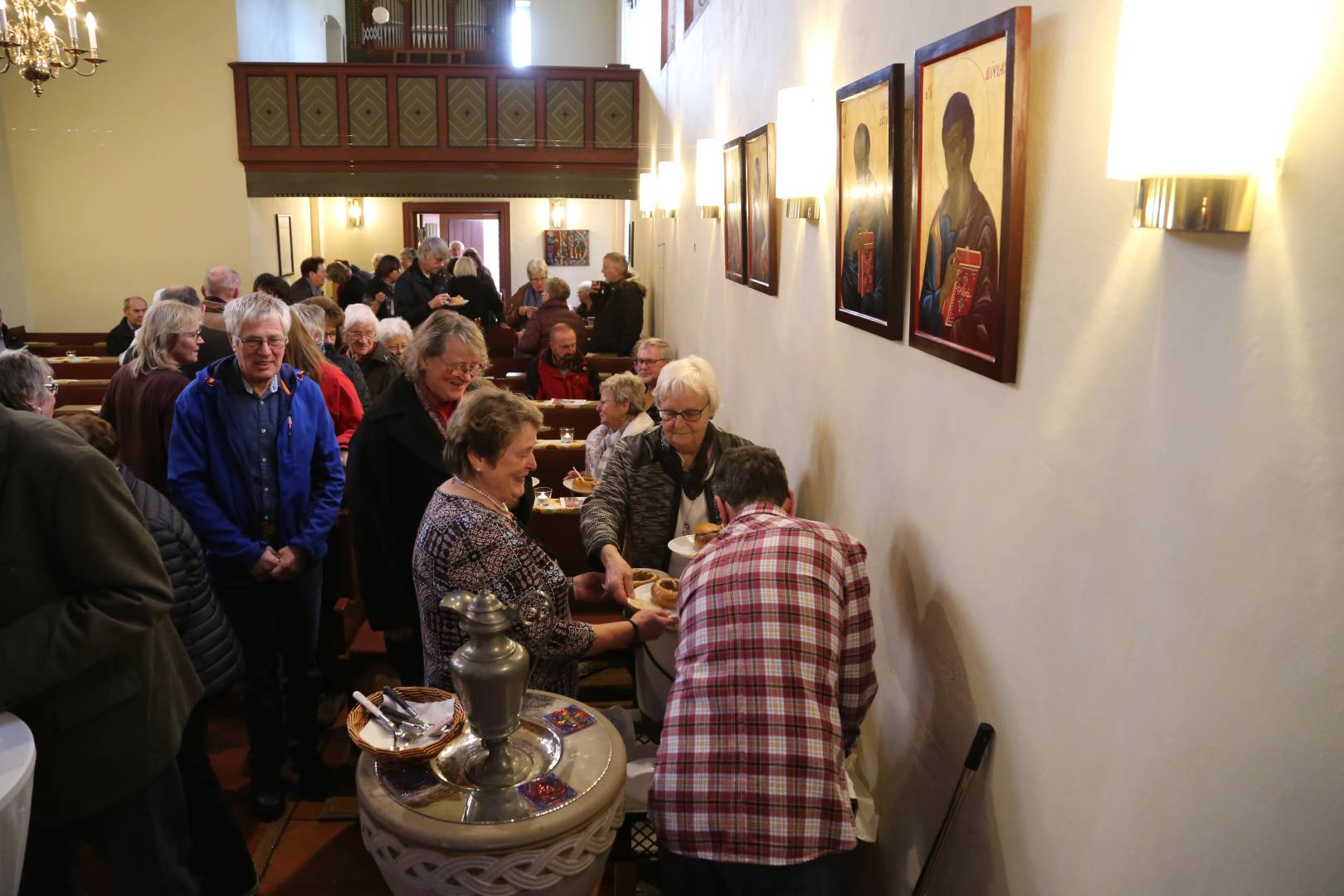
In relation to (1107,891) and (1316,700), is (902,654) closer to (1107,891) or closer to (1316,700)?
(1107,891)

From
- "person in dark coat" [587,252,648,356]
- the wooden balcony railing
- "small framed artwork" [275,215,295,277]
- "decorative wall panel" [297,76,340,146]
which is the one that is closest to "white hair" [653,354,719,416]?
"person in dark coat" [587,252,648,356]

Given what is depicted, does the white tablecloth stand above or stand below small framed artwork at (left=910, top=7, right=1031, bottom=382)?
below

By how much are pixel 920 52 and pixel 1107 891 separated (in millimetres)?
1953

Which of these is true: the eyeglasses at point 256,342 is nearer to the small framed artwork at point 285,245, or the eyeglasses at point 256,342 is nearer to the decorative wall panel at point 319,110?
the decorative wall panel at point 319,110

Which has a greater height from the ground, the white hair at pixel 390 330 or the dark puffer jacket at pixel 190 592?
the white hair at pixel 390 330

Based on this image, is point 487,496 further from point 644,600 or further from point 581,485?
point 581,485

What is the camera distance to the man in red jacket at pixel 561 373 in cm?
677

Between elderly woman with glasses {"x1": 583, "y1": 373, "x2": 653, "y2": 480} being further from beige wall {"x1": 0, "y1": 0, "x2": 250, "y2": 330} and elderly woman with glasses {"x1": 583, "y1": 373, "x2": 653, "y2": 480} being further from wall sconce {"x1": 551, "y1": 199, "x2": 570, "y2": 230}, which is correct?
wall sconce {"x1": 551, "y1": 199, "x2": 570, "y2": 230}

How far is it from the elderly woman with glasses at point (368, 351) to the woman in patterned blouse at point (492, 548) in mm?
3233

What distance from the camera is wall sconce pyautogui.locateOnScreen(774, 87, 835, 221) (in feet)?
11.5

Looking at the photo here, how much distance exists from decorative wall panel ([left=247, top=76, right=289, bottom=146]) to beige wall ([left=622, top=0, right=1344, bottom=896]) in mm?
9301

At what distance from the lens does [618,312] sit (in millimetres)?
8938

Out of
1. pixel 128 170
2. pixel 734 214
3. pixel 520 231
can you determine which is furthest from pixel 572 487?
pixel 520 231

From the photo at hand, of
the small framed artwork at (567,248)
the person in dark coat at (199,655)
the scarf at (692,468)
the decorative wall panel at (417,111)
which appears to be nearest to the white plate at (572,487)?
the scarf at (692,468)
